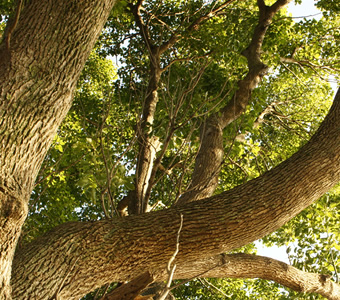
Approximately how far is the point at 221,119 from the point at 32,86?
3.86 metres

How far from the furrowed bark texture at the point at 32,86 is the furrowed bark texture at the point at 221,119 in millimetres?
2394

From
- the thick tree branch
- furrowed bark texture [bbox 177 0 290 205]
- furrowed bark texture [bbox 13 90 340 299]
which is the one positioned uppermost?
furrowed bark texture [bbox 177 0 290 205]

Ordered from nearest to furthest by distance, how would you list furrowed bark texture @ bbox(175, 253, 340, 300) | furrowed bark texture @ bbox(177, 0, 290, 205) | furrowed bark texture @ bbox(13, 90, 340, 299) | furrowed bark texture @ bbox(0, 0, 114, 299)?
furrowed bark texture @ bbox(0, 0, 114, 299) < furrowed bark texture @ bbox(13, 90, 340, 299) < furrowed bark texture @ bbox(175, 253, 340, 300) < furrowed bark texture @ bbox(177, 0, 290, 205)

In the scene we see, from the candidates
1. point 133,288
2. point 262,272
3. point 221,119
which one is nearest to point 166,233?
point 133,288

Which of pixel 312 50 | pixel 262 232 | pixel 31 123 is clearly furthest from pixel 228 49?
pixel 31 123

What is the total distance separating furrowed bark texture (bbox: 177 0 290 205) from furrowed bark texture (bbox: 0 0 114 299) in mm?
2394

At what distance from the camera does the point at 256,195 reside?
123 inches

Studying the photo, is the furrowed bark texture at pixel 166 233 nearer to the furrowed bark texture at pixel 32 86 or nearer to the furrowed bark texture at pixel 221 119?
the furrowed bark texture at pixel 32 86

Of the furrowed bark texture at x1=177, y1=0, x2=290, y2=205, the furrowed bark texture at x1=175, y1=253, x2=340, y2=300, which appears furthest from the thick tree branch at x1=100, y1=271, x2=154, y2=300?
the furrowed bark texture at x1=177, y1=0, x2=290, y2=205

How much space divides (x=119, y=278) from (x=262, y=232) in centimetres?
122

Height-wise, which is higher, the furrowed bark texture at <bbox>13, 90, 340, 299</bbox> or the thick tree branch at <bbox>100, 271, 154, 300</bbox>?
the furrowed bark texture at <bbox>13, 90, 340, 299</bbox>

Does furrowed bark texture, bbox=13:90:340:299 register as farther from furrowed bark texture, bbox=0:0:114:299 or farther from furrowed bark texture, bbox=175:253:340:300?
furrowed bark texture, bbox=175:253:340:300

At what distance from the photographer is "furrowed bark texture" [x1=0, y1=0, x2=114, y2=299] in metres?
2.35

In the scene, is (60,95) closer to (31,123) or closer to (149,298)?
(31,123)
